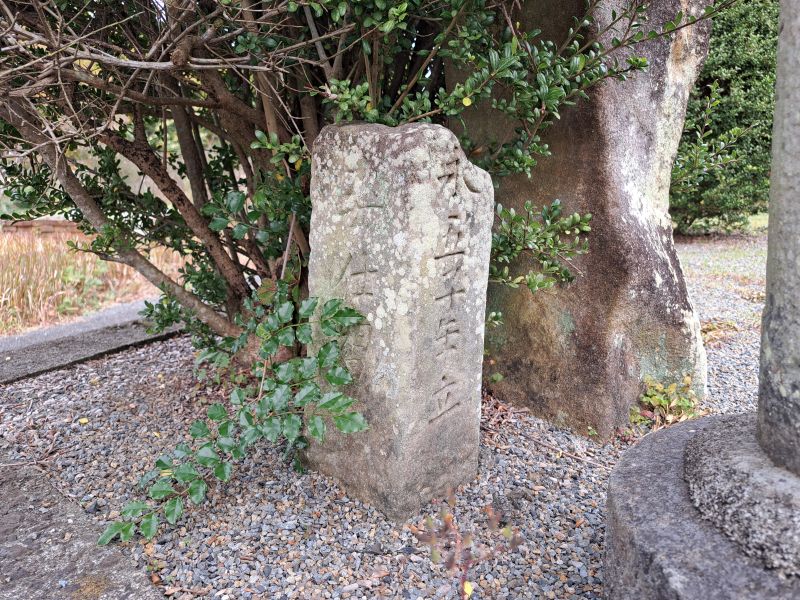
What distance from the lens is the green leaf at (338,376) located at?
6.72ft

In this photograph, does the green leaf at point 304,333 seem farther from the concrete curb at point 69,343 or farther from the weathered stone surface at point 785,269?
the concrete curb at point 69,343

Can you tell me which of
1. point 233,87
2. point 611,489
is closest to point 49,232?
point 233,87

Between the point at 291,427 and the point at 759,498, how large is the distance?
4.15ft

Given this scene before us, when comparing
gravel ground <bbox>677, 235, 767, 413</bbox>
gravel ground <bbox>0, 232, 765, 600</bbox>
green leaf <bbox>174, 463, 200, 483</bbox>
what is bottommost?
gravel ground <bbox>677, 235, 767, 413</bbox>

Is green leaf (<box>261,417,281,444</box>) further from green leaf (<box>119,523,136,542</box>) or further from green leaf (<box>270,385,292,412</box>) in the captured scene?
green leaf (<box>119,523,136,542</box>)

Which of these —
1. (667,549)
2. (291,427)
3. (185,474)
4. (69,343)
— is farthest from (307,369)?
(69,343)

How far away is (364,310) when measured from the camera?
2104mm

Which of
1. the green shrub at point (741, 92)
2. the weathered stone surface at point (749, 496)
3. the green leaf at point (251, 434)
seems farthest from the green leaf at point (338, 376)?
the green shrub at point (741, 92)

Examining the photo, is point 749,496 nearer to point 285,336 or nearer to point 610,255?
point 285,336

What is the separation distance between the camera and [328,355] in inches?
81.1

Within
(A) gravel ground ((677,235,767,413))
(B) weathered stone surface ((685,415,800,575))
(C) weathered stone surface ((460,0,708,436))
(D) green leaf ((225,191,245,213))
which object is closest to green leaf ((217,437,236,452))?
(D) green leaf ((225,191,245,213))

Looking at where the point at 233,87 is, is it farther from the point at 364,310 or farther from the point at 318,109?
the point at 364,310

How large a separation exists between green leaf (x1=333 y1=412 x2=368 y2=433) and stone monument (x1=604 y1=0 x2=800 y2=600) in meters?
0.77

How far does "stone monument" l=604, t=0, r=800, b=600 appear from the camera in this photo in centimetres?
125
